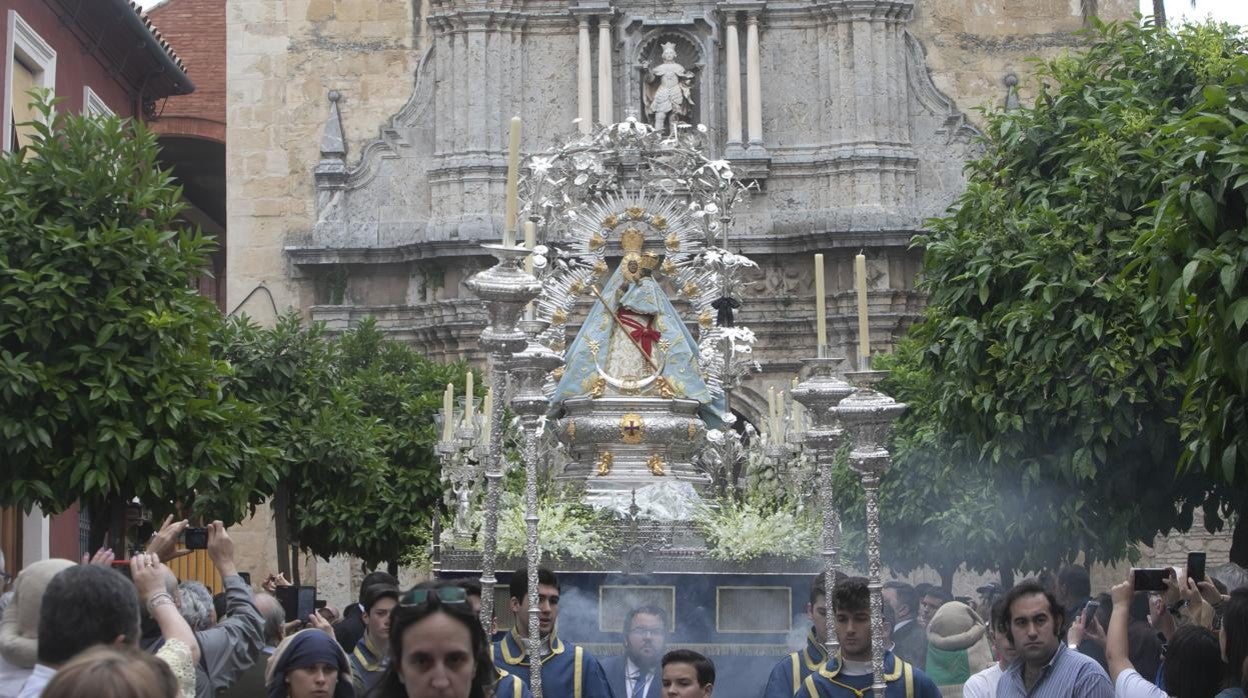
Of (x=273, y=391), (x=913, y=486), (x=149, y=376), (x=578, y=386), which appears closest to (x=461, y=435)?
(x=578, y=386)

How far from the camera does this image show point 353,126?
33.7 m

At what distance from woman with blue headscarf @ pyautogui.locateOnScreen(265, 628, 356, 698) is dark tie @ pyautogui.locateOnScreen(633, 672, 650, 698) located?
293 cm

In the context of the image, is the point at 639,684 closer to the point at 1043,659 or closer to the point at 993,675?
the point at 993,675

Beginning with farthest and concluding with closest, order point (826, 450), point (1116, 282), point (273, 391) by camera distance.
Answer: point (273, 391), point (1116, 282), point (826, 450)

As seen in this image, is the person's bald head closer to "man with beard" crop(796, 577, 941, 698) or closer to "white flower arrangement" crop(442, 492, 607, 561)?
"man with beard" crop(796, 577, 941, 698)

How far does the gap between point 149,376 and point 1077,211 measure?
7.27 meters

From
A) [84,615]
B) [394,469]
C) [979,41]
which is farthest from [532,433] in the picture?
[979,41]

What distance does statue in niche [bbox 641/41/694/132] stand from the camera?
106ft

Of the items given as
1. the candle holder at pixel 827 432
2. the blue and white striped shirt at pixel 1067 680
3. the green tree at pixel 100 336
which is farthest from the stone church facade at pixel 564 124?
the blue and white striped shirt at pixel 1067 680

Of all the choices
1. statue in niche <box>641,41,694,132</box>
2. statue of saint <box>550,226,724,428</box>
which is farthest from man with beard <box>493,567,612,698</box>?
statue in niche <box>641,41,694,132</box>

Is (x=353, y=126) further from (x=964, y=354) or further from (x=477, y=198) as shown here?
(x=964, y=354)

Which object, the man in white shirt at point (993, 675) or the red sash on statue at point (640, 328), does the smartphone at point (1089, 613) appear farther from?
the red sash on statue at point (640, 328)

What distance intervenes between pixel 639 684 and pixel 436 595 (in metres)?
5.10

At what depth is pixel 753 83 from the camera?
32.7 metres
